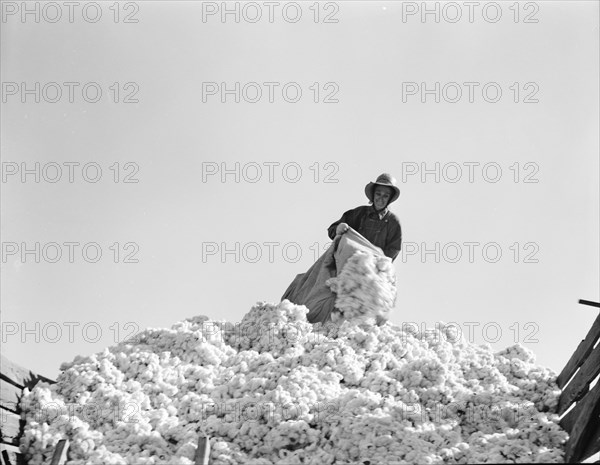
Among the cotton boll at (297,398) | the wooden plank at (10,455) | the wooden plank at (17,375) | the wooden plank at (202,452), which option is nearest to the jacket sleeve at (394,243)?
A: the cotton boll at (297,398)

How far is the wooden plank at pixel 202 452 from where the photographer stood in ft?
26.7

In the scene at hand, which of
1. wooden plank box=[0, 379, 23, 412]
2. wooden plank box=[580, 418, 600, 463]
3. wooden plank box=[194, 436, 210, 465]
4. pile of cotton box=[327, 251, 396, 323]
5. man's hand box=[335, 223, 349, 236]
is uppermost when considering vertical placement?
man's hand box=[335, 223, 349, 236]

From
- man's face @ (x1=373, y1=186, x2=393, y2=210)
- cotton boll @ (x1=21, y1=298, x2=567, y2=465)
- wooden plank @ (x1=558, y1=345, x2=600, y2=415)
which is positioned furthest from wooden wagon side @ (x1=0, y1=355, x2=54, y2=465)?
wooden plank @ (x1=558, y1=345, x2=600, y2=415)

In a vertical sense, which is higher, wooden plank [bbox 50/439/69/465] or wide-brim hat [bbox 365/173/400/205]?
wide-brim hat [bbox 365/173/400/205]

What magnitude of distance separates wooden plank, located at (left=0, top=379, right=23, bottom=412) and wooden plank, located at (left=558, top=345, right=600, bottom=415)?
20.0ft

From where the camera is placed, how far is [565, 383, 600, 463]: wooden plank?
8664mm

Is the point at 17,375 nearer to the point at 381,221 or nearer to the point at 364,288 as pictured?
the point at 364,288

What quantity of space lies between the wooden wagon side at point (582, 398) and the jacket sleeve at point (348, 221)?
13.4 ft

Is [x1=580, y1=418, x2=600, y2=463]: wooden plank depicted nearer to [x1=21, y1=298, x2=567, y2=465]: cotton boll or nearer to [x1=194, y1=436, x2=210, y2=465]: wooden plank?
[x1=21, y1=298, x2=567, y2=465]: cotton boll

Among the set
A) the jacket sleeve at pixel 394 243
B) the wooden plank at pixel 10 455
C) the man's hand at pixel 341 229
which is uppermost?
the man's hand at pixel 341 229

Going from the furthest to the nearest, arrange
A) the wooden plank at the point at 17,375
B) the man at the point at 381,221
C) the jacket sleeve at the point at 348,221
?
the jacket sleeve at the point at 348,221
the man at the point at 381,221
the wooden plank at the point at 17,375

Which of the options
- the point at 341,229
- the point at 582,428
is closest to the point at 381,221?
the point at 341,229

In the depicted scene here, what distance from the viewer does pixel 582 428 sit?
8680mm

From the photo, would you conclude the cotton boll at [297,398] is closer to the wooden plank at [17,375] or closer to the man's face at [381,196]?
the wooden plank at [17,375]
